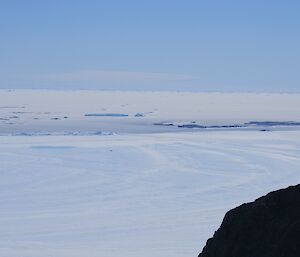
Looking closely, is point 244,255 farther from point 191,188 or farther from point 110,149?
point 110,149

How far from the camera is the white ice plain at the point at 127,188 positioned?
7.62 metres

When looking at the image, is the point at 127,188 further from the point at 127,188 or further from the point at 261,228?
the point at 261,228

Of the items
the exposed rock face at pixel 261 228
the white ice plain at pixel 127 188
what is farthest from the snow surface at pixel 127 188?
the exposed rock face at pixel 261 228

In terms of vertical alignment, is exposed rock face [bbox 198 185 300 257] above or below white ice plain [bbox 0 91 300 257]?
above

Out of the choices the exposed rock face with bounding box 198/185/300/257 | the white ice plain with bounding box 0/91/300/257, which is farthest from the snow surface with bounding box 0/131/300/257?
the exposed rock face with bounding box 198/185/300/257

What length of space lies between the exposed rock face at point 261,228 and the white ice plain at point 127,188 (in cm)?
402

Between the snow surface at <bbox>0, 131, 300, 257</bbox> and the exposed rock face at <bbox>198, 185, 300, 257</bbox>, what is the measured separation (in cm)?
406

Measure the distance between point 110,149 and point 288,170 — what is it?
19.8 ft

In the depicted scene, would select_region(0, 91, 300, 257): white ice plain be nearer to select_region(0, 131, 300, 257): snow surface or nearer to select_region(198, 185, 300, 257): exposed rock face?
select_region(0, 131, 300, 257): snow surface

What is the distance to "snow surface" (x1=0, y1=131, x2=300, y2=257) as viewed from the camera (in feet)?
25.0

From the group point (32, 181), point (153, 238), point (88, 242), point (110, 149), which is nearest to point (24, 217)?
point (88, 242)

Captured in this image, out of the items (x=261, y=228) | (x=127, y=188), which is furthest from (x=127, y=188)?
(x=261, y=228)

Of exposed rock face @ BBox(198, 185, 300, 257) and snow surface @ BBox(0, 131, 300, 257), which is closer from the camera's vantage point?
exposed rock face @ BBox(198, 185, 300, 257)

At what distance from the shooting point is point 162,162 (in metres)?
15.2
